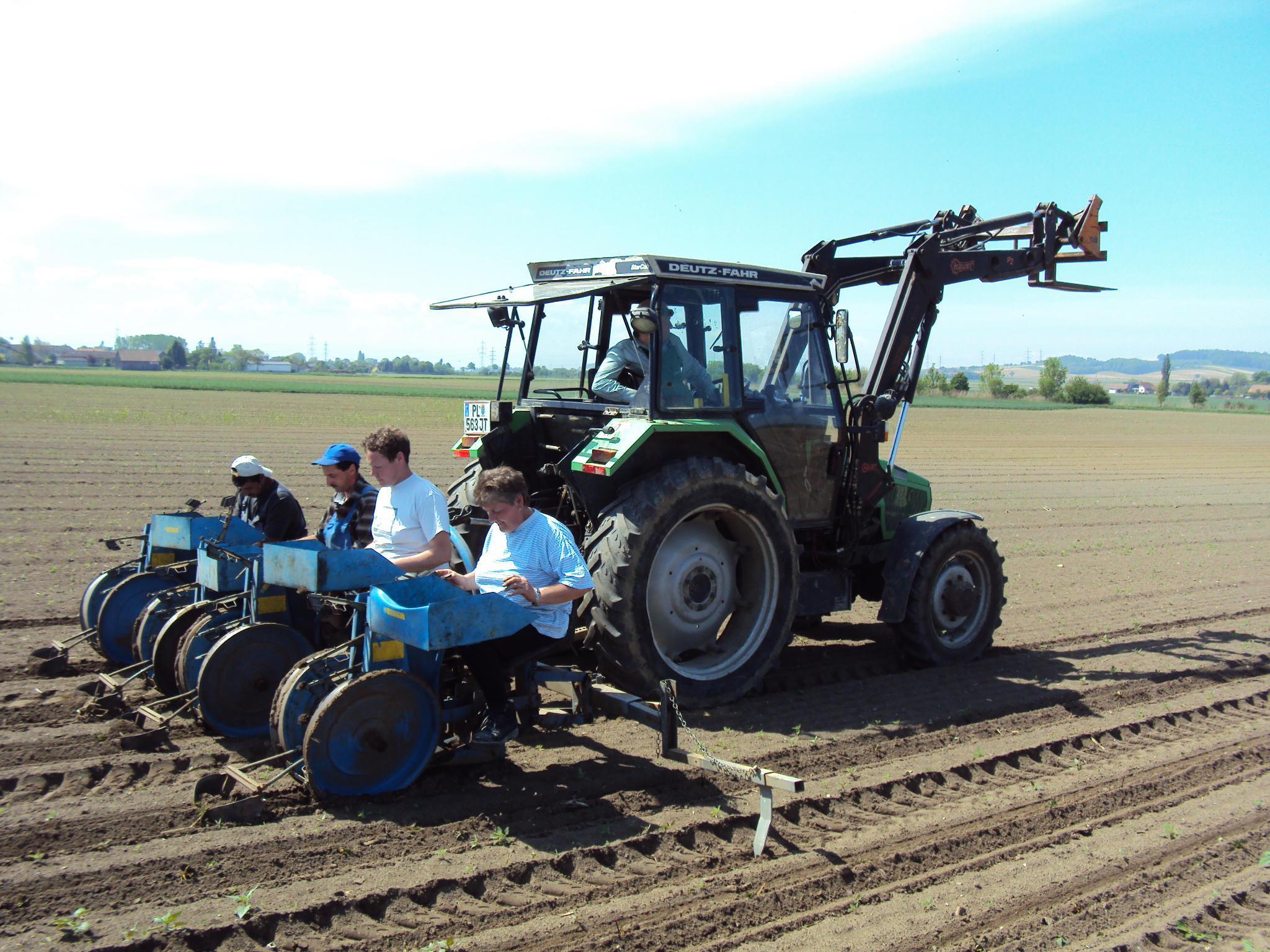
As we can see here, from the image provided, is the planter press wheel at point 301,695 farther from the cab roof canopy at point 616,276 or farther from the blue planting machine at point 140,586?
the cab roof canopy at point 616,276

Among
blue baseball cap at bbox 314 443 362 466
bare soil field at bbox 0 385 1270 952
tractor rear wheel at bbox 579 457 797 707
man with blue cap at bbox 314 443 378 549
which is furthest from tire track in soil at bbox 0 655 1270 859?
blue baseball cap at bbox 314 443 362 466

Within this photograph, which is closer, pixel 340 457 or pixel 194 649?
pixel 194 649

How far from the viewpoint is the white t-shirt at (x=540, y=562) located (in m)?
4.71

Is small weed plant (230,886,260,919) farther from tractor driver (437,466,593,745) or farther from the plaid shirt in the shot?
the plaid shirt

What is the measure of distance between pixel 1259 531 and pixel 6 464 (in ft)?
69.5

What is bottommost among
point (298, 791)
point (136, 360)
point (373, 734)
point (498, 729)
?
point (298, 791)

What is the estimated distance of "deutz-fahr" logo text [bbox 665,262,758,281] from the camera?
5.68 meters

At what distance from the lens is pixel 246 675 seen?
16.3 feet

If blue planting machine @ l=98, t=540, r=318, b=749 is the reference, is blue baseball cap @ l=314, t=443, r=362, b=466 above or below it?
above

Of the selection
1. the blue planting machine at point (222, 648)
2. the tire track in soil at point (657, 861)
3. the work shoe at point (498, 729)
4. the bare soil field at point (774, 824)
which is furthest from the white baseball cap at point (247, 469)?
the tire track in soil at point (657, 861)

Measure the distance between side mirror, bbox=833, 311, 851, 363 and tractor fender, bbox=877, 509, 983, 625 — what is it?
1393mm

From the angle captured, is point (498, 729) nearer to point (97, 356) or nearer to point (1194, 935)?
point (1194, 935)

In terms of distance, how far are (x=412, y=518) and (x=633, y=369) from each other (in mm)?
1806

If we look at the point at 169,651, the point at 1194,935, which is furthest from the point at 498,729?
the point at 1194,935
